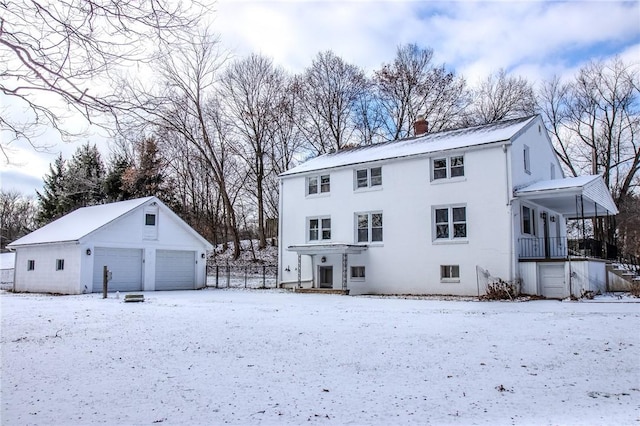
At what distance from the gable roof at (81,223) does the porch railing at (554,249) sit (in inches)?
620

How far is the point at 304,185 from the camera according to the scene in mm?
24047

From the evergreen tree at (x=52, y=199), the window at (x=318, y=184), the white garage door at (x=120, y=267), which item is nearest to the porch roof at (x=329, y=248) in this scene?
the window at (x=318, y=184)

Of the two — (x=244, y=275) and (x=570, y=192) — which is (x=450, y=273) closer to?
(x=570, y=192)

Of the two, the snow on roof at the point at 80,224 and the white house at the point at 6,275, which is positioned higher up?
the snow on roof at the point at 80,224

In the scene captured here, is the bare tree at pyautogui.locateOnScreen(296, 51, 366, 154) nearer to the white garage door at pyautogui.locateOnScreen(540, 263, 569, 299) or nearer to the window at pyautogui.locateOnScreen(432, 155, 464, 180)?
the window at pyautogui.locateOnScreen(432, 155, 464, 180)

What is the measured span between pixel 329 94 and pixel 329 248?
58.6 feet

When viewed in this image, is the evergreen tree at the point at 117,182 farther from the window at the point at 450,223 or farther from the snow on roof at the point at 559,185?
the snow on roof at the point at 559,185

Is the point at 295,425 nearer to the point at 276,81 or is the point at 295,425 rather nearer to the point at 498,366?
the point at 498,366

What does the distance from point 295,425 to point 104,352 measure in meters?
3.88

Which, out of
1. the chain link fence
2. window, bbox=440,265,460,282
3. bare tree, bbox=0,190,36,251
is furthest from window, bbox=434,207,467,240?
bare tree, bbox=0,190,36,251

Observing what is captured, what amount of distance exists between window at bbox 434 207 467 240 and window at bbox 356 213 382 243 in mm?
2668

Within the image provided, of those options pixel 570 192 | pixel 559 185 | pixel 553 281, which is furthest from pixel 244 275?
pixel 570 192

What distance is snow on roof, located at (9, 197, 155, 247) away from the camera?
21.8m

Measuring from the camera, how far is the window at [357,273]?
21.5 m
